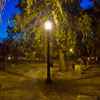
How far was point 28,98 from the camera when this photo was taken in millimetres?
8219

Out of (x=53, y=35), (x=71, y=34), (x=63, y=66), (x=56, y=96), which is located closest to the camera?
(x=56, y=96)

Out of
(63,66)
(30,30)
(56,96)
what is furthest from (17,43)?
(63,66)

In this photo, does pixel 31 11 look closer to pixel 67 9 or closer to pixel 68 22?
pixel 68 22

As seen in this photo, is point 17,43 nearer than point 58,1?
No

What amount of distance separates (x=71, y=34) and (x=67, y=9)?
2930mm

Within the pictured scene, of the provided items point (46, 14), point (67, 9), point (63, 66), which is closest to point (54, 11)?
point (46, 14)

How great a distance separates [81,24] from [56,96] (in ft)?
22.9

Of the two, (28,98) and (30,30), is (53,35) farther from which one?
(28,98)

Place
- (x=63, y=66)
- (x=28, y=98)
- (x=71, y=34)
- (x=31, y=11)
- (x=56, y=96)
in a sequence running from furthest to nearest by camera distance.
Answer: (x=63, y=66) → (x=71, y=34) → (x=31, y=11) → (x=56, y=96) → (x=28, y=98)

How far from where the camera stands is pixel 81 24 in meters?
14.1

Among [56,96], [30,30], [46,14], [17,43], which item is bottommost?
[56,96]

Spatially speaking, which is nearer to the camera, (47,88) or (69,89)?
(69,89)

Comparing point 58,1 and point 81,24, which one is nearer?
point 58,1

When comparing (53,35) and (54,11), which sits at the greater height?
(54,11)
